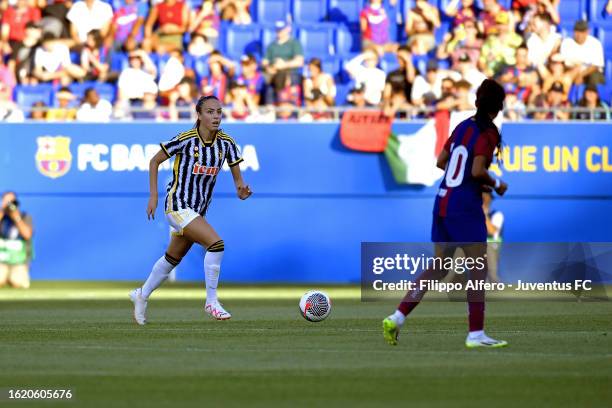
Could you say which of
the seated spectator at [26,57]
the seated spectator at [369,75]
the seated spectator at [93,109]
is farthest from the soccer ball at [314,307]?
the seated spectator at [26,57]

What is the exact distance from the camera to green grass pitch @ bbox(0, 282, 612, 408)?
27.9 ft

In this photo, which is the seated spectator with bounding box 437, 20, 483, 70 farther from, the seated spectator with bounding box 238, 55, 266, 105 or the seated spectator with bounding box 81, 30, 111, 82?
the seated spectator with bounding box 81, 30, 111, 82

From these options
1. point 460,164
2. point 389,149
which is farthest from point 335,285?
point 460,164

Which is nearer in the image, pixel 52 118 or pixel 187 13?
pixel 52 118

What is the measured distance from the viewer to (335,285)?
23.4 metres

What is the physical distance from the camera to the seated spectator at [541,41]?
2467 centimetres

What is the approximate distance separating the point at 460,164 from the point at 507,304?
7784 millimetres

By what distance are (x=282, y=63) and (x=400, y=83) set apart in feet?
7.00

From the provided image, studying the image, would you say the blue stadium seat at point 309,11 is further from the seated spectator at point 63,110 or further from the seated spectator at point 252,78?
the seated spectator at point 63,110

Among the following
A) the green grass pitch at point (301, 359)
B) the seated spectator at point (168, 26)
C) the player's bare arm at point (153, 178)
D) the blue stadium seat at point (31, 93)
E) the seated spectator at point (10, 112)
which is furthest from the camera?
the seated spectator at point (168, 26)

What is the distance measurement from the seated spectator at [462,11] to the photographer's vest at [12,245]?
842 cm

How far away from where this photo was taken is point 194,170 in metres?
14.0

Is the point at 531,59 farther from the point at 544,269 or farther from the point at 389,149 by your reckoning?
the point at 544,269

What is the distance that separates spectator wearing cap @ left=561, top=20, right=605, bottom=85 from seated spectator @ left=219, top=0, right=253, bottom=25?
234 inches
